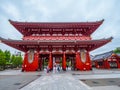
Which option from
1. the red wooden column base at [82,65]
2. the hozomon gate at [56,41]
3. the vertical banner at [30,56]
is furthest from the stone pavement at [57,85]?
the vertical banner at [30,56]

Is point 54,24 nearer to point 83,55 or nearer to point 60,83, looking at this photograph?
point 83,55

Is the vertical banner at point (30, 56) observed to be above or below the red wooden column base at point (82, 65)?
above

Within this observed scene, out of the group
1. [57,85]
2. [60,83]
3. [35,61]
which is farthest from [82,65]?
[57,85]

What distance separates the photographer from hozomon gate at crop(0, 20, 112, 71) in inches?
1220

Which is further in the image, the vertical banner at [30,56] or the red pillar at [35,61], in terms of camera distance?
the vertical banner at [30,56]

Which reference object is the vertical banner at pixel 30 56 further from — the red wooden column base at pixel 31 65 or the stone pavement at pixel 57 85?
the stone pavement at pixel 57 85

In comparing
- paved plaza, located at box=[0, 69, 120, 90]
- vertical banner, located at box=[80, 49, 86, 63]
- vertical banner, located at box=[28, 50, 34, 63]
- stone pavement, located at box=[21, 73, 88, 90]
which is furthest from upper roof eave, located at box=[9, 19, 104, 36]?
stone pavement, located at box=[21, 73, 88, 90]

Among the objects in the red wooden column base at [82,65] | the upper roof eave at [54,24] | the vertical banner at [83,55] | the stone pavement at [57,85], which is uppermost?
the upper roof eave at [54,24]

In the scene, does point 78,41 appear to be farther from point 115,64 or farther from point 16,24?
point 115,64

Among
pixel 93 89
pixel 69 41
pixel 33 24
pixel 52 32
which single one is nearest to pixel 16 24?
pixel 33 24

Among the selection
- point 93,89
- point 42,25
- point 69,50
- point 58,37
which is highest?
point 42,25

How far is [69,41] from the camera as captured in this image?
30.9m

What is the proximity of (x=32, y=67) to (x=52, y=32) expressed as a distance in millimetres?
9302

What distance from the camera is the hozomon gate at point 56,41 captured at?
31000 mm
